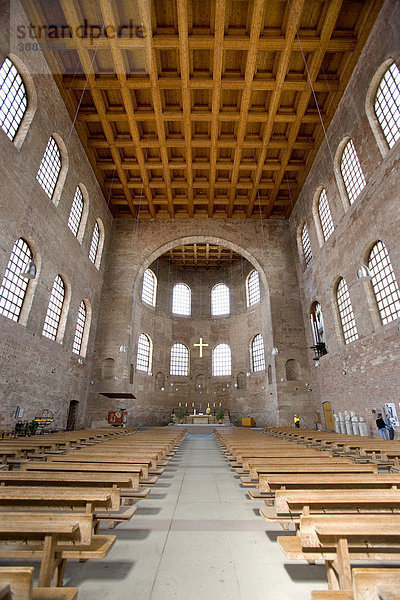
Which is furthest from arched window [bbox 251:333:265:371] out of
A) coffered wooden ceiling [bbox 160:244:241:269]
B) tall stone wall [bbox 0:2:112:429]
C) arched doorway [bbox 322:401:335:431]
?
tall stone wall [bbox 0:2:112:429]

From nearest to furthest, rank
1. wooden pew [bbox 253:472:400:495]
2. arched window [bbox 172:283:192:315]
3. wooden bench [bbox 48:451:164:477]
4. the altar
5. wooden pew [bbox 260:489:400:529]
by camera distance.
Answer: wooden pew [bbox 260:489:400:529], wooden pew [bbox 253:472:400:495], wooden bench [bbox 48:451:164:477], the altar, arched window [bbox 172:283:192:315]

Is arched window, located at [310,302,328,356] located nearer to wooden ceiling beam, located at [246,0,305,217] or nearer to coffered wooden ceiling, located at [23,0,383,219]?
coffered wooden ceiling, located at [23,0,383,219]

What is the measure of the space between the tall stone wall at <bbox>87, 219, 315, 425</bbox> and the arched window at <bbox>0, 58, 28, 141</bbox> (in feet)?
32.7

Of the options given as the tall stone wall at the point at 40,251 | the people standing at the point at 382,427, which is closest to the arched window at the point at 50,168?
the tall stone wall at the point at 40,251

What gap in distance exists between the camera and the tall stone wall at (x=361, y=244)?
1003 centimetres

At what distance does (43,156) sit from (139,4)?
20.0 ft

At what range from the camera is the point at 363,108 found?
11602mm

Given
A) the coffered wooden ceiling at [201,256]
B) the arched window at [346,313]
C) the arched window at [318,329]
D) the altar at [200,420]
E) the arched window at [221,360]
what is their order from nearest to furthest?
the arched window at [346,313] < the arched window at [318,329] < the altar at [200,420] < the coffered wooden ceiling at [201,256] < the arched window at [221,360]

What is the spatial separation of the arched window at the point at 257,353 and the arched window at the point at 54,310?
14.3 meters

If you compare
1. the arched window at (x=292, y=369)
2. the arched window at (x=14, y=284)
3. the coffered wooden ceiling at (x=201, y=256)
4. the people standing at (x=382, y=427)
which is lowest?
the people standing at (x=382, y=427)

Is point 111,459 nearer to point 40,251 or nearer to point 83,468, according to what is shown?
point 83,468

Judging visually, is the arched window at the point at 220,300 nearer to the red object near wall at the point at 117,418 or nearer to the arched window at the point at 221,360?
the arched window at the point at 221,360

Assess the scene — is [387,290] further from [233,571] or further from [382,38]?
[233,571]

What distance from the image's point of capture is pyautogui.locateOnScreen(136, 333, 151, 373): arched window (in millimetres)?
22573
